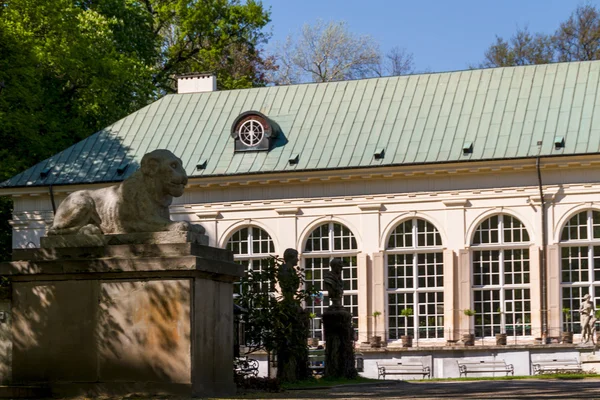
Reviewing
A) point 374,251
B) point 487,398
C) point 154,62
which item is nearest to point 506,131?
point 374,251

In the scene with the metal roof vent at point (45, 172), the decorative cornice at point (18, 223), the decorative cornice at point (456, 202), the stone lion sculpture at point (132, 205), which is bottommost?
the stone lion sculpture at point (132, 205)

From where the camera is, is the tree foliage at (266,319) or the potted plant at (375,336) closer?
the tree foliage at (266,319)

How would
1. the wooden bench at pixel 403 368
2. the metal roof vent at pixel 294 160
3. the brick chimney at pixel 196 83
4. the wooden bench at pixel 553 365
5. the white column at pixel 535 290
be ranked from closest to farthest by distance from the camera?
the wooden bench at pixel 553 365 < the wooden bench at pixel 403 368 < the white column at pixel 535 290 < the metal roof vent at pixel 294 160 < the brick chimney at pixel 196 83

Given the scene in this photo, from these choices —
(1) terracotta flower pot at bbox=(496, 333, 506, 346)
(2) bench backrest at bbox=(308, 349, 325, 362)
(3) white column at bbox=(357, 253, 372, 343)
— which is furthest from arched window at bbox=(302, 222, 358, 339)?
(2) bench backrest at bbox=(308, 349, 325, 362)

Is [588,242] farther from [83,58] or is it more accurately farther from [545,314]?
[83,58]

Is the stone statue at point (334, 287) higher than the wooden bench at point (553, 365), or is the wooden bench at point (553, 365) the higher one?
the stone statue at point (334, 287)

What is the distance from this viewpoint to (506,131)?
4494 cm

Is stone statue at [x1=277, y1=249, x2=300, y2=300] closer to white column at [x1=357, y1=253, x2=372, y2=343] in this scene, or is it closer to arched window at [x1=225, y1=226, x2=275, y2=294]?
white column at [x1=357, y1=253, x2=372, y2=343]

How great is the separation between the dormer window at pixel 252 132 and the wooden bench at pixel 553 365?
1201 cm

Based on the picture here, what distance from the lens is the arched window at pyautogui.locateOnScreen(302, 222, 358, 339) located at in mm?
46938

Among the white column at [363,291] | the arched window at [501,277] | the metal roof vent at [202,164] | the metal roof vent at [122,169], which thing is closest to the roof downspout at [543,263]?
the arched window at [501,277]

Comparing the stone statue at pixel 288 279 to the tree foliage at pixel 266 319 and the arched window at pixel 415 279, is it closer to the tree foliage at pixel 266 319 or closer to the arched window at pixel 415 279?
the tree foliage at pixel 266 319

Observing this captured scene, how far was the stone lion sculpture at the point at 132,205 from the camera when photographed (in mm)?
16328

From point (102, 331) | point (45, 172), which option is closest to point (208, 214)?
point (45, 172)
